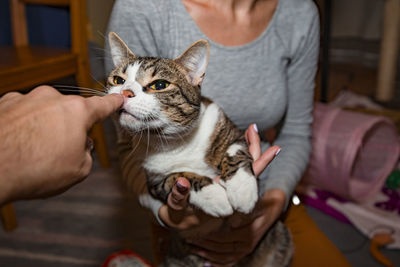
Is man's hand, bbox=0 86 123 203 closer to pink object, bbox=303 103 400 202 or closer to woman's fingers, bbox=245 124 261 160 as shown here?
woman's fingers, bbox=245 124 261 160

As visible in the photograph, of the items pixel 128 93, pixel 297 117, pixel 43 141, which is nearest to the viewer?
pixel 43 141

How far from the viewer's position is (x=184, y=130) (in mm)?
610

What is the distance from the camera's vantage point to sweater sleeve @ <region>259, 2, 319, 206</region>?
33.5 inches

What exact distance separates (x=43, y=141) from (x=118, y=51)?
1.03 ft

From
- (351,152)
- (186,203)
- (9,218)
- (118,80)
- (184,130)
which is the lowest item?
A: (9,218)

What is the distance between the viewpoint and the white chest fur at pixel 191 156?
2.12 ft

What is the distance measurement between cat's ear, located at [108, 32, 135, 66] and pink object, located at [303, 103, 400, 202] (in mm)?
1064

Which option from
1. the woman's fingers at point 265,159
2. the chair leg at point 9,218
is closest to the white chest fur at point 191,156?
the woman's fingers at point 265,159

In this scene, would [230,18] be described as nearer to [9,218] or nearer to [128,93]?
[128,93]

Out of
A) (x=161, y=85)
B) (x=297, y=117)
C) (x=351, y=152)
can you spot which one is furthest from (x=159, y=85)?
(x=351, y=152)

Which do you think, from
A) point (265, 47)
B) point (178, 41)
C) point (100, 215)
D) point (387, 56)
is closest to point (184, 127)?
point (178, 41)

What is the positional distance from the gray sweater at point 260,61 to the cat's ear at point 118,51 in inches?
1.4

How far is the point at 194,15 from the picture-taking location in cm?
70

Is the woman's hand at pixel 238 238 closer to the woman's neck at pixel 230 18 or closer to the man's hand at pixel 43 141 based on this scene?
the woman's neck at pixel 230 18
